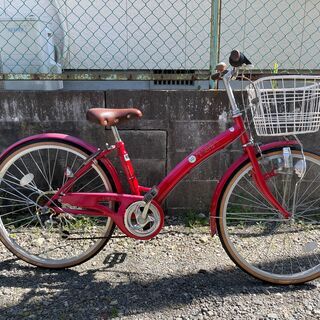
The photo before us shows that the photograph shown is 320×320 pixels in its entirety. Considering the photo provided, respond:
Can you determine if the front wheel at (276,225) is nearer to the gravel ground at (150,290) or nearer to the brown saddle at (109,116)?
the gravel ground at (150,290)

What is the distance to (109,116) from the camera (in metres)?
2.50

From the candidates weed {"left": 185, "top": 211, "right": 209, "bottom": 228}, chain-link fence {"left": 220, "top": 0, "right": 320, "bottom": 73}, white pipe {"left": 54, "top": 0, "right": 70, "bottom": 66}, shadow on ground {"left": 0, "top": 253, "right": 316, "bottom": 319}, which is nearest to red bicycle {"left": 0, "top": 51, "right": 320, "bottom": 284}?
shadow on ground {"left": 0, "top": 253, "right": 316, "bottom": 319}

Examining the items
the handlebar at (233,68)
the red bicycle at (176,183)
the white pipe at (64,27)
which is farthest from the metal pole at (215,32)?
the white pipe at (64,27)

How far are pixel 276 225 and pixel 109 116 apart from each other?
63.6 inches

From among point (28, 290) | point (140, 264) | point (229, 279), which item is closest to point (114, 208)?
point (140, 264)

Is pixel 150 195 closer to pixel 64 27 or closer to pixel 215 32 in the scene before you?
pixel 215 32

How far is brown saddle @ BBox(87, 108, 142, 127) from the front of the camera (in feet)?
8.13

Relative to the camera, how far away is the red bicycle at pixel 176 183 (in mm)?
2463

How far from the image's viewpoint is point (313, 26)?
516 cm

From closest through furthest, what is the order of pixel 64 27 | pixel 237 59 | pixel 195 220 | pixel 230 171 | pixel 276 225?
pixel 237 59, pixel 230 171, pixel 276 225, pixel 195 220, pixel 64 27

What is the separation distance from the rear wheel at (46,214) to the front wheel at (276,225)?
1044mm

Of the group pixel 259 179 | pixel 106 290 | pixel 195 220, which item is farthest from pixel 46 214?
pixel 259 179

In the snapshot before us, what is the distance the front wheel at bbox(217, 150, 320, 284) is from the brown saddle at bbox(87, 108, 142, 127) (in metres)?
0.84

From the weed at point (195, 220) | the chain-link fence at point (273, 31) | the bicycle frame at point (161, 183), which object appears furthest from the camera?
the chain-link fence at point (273, 31)
